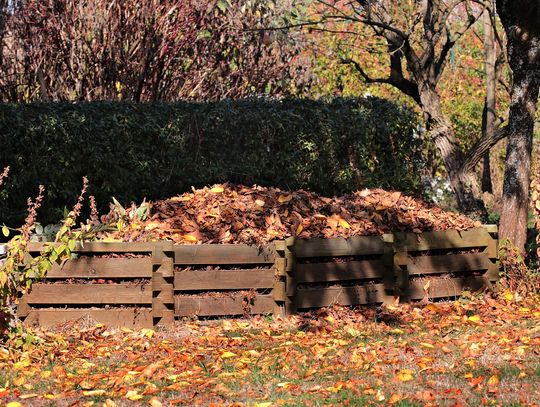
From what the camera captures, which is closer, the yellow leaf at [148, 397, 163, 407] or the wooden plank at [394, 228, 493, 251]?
the yellow leaf at [148, 397, 163, 407]

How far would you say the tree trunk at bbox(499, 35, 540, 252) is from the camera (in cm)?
1002

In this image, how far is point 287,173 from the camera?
12.1 m

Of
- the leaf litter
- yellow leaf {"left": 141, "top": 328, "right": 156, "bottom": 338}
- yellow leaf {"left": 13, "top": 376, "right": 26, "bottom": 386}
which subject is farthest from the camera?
yellow leaf {"left": 141, "top": 328, "right": 156, "bottom": 338}

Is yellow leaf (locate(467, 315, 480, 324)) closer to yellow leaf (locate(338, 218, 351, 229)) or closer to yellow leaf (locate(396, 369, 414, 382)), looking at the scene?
yellow leaf (locate(338, 218, 351, 229))

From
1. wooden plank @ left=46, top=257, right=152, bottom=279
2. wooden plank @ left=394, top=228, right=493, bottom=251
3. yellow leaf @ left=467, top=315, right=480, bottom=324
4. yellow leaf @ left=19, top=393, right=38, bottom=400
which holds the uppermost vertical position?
wooden plank @ left=394, top=228, right=493, bottom=251

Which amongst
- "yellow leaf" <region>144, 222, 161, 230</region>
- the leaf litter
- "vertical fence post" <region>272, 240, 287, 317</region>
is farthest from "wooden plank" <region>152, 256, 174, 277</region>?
"vertical fence post" <region>272, 240, 287, 317</region>

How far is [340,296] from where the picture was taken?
346 inches

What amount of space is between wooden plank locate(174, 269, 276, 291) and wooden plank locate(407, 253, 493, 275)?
165 centimetres

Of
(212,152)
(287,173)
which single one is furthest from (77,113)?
(287,173)

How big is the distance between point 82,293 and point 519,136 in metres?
5.07

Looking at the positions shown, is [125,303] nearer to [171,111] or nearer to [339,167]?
[171,111]

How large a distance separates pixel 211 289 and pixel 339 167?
14.3 feet

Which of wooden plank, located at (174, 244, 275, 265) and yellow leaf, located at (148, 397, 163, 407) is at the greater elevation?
wooden plank, located at (174, 244, 275, 265)

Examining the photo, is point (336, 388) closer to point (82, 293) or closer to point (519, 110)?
point (82, 293)
